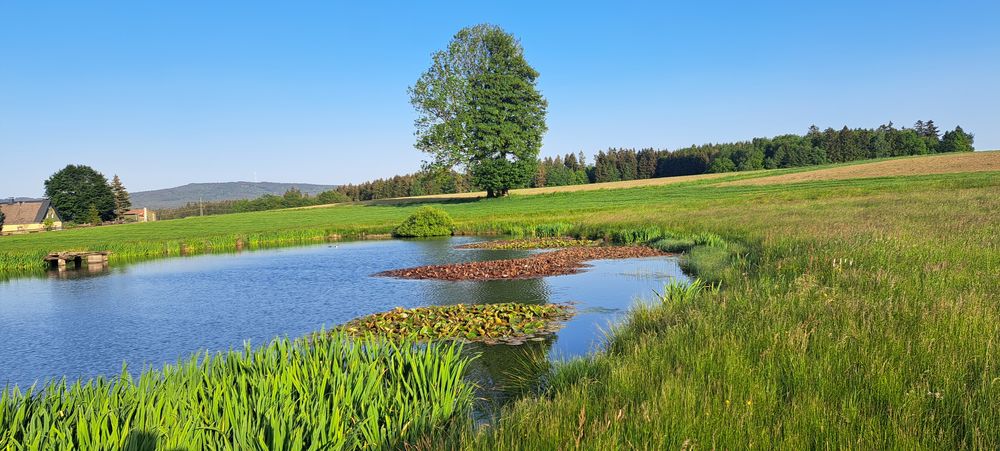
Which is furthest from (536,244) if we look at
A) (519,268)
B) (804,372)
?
(804,372)

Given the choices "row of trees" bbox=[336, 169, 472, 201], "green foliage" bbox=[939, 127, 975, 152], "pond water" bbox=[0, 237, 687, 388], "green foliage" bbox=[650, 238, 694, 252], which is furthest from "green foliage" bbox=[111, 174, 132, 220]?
"green foliage" bbox=[939, 127, 975, 152]

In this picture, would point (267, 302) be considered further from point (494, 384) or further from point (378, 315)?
point (494, 384)

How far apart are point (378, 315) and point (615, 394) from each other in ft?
30.4

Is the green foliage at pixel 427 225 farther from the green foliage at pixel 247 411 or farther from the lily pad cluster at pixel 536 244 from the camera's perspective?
the green foliage at pixel 247 411

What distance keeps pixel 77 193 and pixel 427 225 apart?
257 feet

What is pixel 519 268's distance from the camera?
74.1 feet

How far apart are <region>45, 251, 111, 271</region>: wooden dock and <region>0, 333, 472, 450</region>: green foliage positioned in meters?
30.8

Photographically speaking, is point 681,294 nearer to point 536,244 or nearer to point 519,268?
point 519,268

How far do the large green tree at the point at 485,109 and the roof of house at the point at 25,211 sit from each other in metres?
60.4

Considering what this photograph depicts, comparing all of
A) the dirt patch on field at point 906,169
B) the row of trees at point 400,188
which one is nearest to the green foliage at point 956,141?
the dirt patch on field at point 906,169

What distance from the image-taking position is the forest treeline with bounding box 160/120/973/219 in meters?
120

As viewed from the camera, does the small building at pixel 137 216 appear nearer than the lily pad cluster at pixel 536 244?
No

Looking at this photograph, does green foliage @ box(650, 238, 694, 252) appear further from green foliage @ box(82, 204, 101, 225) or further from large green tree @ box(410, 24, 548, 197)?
green foliage @ box(82, 204, 101, 225)

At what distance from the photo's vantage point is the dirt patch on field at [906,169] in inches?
2234
